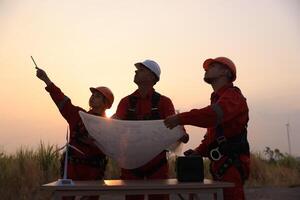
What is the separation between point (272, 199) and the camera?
1101 centimetres

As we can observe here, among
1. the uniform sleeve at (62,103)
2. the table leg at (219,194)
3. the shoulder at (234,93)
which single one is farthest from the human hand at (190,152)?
the uniform sleeve at (62,103)

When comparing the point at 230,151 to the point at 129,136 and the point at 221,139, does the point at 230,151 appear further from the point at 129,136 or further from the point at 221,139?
the point at 129,136

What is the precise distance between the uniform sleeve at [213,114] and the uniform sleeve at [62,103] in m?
1.86

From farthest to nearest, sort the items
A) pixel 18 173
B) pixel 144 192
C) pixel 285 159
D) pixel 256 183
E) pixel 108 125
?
pixel 285 159 < pixel 256 183 < pixel 18 173 < pixel 108 125 < pixel 144 192

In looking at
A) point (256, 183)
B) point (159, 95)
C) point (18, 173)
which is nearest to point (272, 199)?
point (256, 183)

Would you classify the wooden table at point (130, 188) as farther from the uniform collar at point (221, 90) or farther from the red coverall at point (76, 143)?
the red coverall at point (76, 143)

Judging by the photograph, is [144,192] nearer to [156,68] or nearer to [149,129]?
[149,129]

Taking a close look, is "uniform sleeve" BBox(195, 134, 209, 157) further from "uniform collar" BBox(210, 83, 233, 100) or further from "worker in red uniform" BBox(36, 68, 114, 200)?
"worker in red uniform" BBox(36, 68, 114, 200)

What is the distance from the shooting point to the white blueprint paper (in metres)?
4.07

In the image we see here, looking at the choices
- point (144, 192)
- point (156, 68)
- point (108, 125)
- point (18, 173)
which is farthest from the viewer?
point (18, 173)

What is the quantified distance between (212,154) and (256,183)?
967 cm

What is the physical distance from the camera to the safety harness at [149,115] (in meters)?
5.09

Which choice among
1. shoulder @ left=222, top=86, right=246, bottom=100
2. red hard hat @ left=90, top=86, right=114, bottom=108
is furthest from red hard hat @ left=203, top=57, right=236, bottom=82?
red hard hat @ left=90, top=86, right=114, bottom=108

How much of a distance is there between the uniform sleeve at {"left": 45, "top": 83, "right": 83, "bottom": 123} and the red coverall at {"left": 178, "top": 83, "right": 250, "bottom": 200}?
1774 mm
